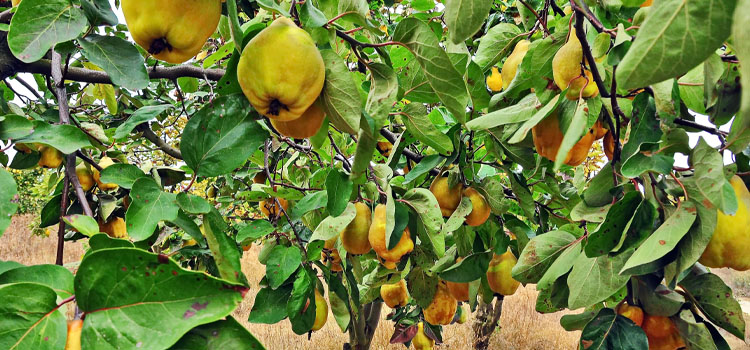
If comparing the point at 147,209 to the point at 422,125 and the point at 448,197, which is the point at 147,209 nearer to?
the point at 422,125

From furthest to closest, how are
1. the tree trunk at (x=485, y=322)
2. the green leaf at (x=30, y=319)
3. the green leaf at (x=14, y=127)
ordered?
the tree trunk at (x=485, y=322)
the green leaf at (x=14, y=127)
the green leaf at (x=30, y=319)

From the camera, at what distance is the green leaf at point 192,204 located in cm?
91

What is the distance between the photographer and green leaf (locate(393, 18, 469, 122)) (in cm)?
89

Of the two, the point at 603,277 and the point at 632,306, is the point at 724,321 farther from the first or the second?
the point at 603,277

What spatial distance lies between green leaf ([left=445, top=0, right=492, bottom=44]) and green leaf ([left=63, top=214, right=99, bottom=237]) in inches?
27.6

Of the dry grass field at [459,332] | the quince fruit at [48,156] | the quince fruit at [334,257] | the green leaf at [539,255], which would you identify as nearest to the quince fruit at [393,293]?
the quince fruit at [334,257]

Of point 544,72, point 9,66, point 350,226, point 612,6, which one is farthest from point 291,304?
point 612,6

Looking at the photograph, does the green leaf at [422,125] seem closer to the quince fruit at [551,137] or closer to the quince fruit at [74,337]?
the quince fruit at [551,137]

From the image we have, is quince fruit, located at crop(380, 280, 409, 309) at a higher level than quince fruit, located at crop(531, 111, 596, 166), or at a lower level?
Answer: lower

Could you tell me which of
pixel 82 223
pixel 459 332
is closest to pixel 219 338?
pixel 82 223

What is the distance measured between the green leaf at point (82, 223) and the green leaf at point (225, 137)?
0.20m

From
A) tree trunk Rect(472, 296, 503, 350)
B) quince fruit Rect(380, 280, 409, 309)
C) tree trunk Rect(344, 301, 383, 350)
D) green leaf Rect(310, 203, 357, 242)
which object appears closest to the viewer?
green leaf Rect(310, 203, 357, 242)

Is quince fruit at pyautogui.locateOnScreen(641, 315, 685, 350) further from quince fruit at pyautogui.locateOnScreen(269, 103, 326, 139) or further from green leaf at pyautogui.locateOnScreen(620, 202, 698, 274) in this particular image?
quince fruit at pyautogui.locateOnScreen(269, 103, 326, 139)

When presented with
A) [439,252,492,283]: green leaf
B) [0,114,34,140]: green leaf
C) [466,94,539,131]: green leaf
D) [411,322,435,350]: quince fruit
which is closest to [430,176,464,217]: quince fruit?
[439,252,492,283]: green leaf
